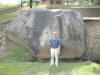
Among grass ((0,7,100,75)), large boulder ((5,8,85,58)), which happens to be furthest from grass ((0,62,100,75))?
large boulder ((5,8,85,58))

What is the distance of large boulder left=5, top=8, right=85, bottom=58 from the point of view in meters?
8.12

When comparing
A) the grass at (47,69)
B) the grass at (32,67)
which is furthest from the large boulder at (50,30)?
the grass at (47,69)

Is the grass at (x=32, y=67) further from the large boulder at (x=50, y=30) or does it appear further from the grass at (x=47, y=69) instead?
the large boulder at (x=50, y=30)

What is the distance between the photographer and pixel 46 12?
863 centimetres

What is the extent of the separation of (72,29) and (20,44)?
255 cm

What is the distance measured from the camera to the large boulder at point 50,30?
8.12m

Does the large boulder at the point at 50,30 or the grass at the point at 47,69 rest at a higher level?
the large boulder at the point at 50,30

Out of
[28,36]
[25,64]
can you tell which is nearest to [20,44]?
[28,36]

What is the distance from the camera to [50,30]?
815 cm

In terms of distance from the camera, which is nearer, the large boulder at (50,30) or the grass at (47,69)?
the grass at (47,69)

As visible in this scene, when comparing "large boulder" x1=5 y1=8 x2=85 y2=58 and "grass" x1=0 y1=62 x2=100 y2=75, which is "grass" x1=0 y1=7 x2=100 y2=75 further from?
"large boulder" x1=5 y1=8 x2=85 y2=58

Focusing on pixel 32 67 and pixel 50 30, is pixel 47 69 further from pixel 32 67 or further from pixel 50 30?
pixel 50 30

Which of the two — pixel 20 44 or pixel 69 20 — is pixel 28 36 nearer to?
pixel 20 44

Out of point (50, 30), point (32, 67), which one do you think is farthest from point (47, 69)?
point (50, 30)
